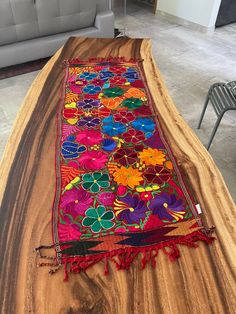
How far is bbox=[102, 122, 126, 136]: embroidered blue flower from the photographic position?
1347mm

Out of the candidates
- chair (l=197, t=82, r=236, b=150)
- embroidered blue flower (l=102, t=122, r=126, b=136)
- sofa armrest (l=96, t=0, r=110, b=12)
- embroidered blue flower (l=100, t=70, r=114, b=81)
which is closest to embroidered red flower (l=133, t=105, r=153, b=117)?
embroidered blue flower (l=102, t=122, r=126, b=136)

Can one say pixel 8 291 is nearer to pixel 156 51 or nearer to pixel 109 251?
pixel 109 251

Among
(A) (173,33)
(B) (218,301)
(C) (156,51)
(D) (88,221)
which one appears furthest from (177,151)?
(A) (173,33)

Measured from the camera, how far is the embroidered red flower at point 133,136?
4.28 ft

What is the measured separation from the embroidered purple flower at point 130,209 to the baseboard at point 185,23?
11.5 ft

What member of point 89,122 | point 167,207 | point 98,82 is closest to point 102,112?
point 89,122

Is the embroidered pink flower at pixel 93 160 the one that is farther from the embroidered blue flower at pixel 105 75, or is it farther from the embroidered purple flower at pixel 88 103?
the embroidered blue flower at pixel 105 75

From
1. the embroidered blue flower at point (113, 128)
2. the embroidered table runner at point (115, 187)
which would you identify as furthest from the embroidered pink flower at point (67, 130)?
the embroidered blue flower at point (113, 128)

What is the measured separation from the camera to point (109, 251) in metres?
0.91

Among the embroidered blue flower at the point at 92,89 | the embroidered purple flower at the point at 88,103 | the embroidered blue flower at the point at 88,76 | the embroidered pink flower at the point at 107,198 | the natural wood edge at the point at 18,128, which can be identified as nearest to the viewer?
the embroidered pink flower at the point at 107,198

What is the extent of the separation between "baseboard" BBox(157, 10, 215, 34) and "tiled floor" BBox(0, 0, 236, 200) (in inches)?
3.0

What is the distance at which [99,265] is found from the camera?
2.88 feet

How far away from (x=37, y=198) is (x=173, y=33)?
345cm

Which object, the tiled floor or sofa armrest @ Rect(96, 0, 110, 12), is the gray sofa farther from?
the tiled floor
